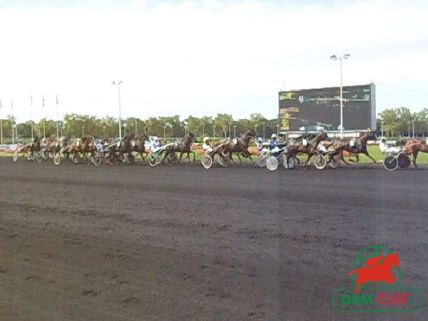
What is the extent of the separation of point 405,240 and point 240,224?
2.51 metres

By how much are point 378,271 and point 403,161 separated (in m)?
15.6

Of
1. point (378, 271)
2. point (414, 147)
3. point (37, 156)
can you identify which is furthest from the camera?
point (37, 156)

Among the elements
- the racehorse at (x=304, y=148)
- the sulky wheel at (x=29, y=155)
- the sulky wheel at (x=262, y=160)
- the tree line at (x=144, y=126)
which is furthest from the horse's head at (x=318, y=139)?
the tree line at (x=144, y=126)

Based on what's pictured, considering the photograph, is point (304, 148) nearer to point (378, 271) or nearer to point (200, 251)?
point (200, 251)

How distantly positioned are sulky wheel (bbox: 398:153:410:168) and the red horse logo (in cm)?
1490

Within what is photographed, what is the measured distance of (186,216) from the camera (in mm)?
9609

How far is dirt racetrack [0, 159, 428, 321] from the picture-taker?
4770 mm

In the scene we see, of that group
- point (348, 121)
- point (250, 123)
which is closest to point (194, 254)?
point (348, 121)

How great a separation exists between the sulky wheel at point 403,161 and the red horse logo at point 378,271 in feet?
48.9

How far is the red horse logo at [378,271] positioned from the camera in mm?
5293

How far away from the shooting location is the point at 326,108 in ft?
214

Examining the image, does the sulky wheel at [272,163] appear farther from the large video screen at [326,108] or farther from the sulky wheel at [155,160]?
the large video screen at [326,108]

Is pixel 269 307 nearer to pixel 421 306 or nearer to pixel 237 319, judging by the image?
pixel 237 319

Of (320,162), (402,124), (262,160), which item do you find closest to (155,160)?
(262,160)
